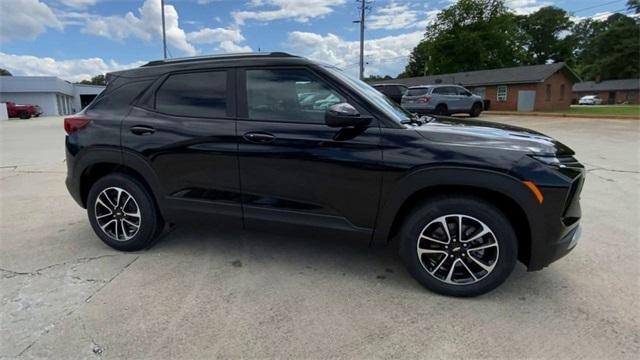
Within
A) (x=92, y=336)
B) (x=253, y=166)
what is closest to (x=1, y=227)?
(x=92, y=336)

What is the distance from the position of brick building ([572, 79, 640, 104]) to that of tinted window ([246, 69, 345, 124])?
69013mm

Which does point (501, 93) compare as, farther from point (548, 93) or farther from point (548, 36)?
point (548, 36)

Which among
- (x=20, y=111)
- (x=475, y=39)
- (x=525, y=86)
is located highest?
(x=475, y=39)

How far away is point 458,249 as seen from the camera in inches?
115

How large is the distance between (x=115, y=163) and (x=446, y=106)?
19.3m

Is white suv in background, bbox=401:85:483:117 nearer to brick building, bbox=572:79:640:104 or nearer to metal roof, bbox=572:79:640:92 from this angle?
brick building, bbox=572:79:640:104

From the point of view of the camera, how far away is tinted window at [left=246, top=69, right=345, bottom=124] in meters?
3.12

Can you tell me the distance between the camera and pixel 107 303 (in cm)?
291

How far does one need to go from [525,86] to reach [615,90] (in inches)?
1831

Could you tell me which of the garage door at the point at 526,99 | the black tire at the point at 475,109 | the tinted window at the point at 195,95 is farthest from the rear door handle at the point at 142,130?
the garage door at the point at 526,99

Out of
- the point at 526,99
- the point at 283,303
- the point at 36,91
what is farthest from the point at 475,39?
the point at 36,91

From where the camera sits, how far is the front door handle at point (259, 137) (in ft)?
10.3

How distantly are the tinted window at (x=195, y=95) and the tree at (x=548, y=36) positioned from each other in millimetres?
69063

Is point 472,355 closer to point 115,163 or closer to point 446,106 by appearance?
point 115,163
